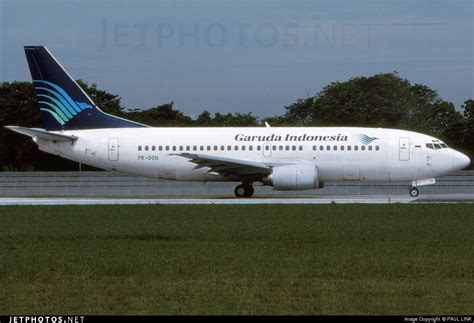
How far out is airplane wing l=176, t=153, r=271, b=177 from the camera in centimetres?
4222

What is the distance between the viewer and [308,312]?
13109 mm

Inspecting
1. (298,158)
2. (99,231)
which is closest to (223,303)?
(99,231)

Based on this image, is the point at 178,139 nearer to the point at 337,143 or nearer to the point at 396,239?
the point at 337,143

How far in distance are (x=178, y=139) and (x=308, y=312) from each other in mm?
31990

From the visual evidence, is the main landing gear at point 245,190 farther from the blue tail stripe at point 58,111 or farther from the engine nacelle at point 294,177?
the blue tail stripe at point 58,111

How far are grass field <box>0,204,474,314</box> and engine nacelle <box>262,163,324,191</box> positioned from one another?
11.7 m

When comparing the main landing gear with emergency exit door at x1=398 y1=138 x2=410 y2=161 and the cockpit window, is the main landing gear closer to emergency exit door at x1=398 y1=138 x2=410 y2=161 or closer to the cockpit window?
emergency exit door at x1=398 y1=138 x2=410 y2=161

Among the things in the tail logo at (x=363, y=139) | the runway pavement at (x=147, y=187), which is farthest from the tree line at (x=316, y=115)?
the tail logo at (x=363, y=139)

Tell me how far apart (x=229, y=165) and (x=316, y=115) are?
161 feet

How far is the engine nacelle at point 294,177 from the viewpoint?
41.8 meters

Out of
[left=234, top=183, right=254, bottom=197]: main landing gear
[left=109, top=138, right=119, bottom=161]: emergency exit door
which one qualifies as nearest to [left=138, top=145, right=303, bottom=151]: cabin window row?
Result: [left=109, top=138, right=119, bottom=161]: emergency exit door

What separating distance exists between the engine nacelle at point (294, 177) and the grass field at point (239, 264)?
11.7 metres

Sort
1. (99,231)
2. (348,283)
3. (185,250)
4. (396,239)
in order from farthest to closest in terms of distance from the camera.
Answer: (99,231) < (396,239) < (185,250) < (348,283)

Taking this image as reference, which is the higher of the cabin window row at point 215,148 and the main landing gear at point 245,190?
the cabin window row at point 215,148
